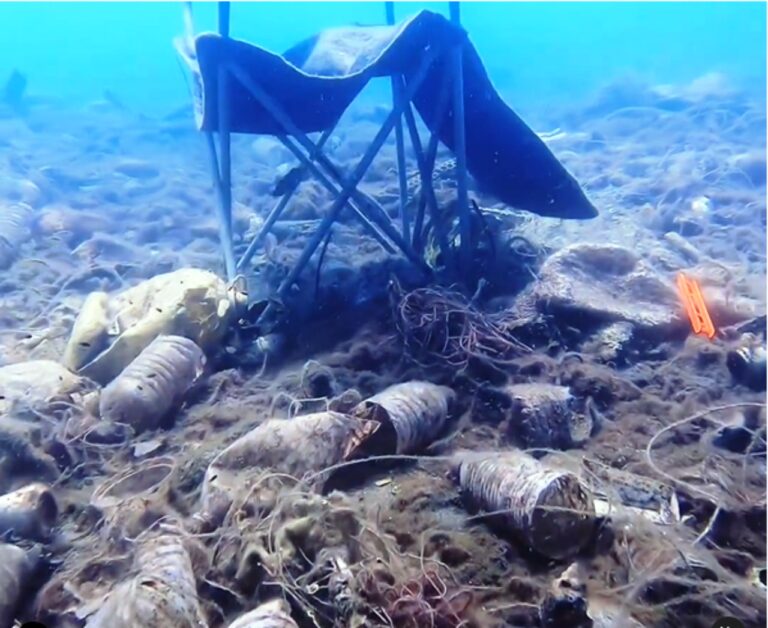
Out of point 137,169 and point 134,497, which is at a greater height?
point 137,169

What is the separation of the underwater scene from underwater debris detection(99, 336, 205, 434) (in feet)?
0.06

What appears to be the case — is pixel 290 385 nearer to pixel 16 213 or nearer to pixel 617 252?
pixel 617 252

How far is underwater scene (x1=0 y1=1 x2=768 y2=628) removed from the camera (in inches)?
106

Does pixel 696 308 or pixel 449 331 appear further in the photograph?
pixel 696 308

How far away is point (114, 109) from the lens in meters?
26.8

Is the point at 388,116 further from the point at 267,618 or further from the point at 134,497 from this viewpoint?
the point at 267,618

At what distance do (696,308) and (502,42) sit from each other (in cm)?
6200

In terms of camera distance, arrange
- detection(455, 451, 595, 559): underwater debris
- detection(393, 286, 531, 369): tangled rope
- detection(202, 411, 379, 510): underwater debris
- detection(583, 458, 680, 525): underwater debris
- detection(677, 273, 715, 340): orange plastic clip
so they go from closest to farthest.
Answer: detection(455, 451, 595, 559): underwater debris < detection(583, 458, 680, 525): underwater debris < detection(202, 411, 379, 510): underwater debris < detection(393, 286, 531, 369): tangled rope < detection(677, 273, 715, 340): orange plastic clip

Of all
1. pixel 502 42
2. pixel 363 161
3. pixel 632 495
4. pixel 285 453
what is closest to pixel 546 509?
pixel 632 495

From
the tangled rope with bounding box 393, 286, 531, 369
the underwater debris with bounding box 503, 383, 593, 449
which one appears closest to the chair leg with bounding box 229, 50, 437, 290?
the tangled rope with bounding box 393, 286, 531, 369

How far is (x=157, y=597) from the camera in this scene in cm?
235

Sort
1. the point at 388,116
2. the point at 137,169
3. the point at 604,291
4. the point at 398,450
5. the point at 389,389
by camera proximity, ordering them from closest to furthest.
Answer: the point at 398,450 → the point at 389,389 → the point at 604,291 → the point at 388,116 → the point at 137,169

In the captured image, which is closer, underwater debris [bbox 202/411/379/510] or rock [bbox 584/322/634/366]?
underwater debris [bbox 202/411/379/510]

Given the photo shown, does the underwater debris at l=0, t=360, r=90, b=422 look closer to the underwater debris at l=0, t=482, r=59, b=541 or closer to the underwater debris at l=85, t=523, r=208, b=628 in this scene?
the underwater debris at l=0, t=482, r=59, b=541
